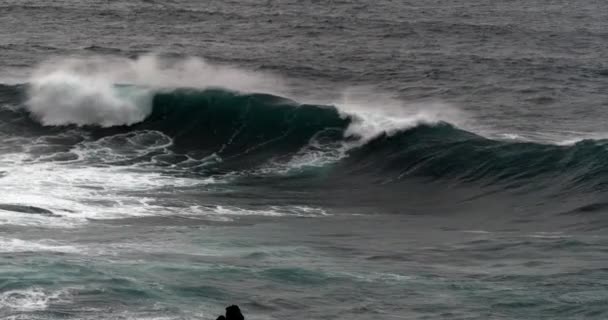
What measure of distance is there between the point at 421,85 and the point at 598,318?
29.5 m

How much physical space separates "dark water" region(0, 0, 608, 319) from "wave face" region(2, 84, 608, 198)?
11cm

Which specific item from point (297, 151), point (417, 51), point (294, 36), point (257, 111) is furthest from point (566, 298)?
point (294, 36)

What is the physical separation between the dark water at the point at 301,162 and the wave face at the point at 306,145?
11cm

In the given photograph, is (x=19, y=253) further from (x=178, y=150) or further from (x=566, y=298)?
(x=178, y=150)

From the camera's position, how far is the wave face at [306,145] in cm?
3747

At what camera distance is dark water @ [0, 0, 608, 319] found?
24.1 meters

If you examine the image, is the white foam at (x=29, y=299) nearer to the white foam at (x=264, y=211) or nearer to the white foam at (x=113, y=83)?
the white foam at (x=264, y=211)

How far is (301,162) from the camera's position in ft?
132

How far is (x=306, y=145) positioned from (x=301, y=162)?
212cm

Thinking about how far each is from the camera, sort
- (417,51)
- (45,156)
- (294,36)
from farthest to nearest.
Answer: (294,36)
(417,51)
(45,156)

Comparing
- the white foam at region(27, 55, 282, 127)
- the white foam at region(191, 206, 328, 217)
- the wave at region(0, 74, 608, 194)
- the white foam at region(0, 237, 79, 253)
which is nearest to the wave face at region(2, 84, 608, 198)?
the wave at region(0, 74, 608, 194)

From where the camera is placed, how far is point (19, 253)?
26219 millimetres

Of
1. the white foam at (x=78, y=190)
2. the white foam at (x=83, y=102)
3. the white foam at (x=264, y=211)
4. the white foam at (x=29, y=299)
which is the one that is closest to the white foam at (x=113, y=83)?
the white foam at (x=83, y=102)

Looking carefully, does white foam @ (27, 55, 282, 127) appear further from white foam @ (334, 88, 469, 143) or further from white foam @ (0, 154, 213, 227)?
white foam @ (0, 154, 213, 227)
